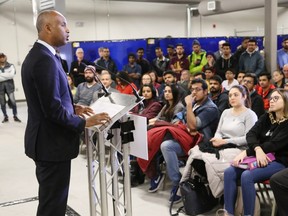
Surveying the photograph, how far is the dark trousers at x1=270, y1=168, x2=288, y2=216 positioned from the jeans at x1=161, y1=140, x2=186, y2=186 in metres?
1.01

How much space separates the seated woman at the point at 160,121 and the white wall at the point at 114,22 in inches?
291

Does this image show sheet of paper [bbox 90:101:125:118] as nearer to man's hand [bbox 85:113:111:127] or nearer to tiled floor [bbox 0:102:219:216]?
man's hand [bbox 85:113:111:127]

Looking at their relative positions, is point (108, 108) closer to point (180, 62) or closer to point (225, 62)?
point (225, 62)

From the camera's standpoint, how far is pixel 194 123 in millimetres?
3377

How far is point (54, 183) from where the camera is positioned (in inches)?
76.4

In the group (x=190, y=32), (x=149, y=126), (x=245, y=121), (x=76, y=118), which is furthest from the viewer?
(x=190, y=32)

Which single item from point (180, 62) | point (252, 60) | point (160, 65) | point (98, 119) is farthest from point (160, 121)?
point (160, 65)

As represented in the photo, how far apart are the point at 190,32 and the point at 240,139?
1002 centimetres

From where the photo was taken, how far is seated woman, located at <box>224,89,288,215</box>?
8.84ft

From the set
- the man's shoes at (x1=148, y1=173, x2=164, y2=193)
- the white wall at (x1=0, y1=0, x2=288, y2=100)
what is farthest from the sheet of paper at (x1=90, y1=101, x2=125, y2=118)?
the white wall at (x1=0, y1=0, x2=288, y2=100)

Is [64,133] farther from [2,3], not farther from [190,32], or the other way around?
[190,32]

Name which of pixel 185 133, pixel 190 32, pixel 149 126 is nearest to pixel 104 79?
pixel 149 126

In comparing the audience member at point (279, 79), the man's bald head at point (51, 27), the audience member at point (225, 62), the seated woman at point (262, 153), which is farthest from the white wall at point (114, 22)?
the man's bald head at point (51, 27)

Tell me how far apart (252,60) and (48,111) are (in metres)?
4.51
